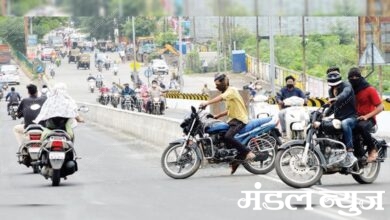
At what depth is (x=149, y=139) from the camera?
29.1 meters

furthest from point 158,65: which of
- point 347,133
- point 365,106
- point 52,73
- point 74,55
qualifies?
point 347,133

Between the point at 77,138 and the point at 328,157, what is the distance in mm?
18970

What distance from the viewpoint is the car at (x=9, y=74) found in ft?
224

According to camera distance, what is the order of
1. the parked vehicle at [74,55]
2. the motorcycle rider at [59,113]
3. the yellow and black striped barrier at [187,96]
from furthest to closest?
the yellow and black striped barrier at [187,96] < the parked vehicle at [74,55] < the motorcycle rider at [59,113]

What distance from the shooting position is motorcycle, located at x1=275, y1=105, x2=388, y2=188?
14578mm

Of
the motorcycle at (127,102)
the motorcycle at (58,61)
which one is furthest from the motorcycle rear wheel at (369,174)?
the motorcycle at (58,61)

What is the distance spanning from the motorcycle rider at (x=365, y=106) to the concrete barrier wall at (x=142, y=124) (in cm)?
812

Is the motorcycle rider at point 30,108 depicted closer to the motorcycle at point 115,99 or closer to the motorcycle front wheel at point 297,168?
the motorcycle front wheel at point 297,168

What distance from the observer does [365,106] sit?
1551cm

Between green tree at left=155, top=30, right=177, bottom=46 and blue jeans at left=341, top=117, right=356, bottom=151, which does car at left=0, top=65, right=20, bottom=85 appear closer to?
green tree at left=155, top=30, right=177, bottom=46

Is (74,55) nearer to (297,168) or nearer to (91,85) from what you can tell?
(91,85)

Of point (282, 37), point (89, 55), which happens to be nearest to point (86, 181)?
point (89, 55)

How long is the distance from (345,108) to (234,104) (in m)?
2.29

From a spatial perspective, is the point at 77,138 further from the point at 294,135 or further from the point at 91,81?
the point at 91,81
